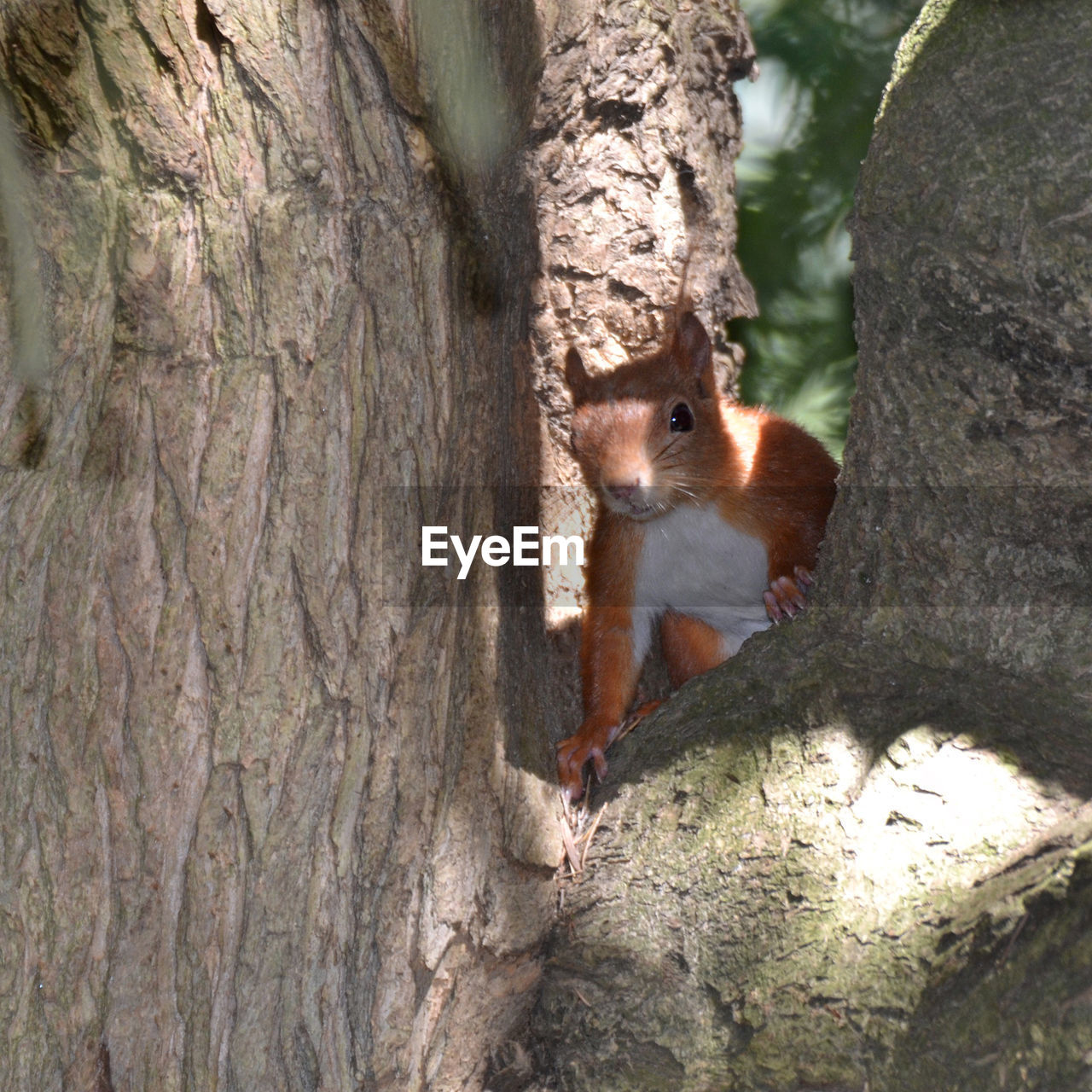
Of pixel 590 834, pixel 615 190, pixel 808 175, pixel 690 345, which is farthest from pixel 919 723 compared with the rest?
pixel 808 175

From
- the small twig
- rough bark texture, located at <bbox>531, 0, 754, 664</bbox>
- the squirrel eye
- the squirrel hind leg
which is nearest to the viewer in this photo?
the small twig

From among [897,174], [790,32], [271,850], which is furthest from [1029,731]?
[790,32]

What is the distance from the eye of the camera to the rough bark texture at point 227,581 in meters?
A: 1.41

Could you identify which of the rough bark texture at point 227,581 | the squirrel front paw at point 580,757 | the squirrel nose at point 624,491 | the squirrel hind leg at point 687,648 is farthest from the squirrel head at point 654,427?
the rough bark texture at point 227,581

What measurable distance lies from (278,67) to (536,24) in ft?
2.43

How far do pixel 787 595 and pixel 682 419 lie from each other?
1.45 feet

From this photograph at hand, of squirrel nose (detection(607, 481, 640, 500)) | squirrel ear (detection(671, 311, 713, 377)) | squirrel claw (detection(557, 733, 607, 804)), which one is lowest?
squirrel claw (detection(557, 733, 607, 804))

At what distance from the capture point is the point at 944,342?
1.50 m

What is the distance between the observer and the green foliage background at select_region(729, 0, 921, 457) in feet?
8.17

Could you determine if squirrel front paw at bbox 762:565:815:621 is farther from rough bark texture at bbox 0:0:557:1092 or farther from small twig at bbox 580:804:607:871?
rough bark texture at bbox 0:0:557:1092

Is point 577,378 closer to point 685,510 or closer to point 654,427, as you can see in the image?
point 654,427

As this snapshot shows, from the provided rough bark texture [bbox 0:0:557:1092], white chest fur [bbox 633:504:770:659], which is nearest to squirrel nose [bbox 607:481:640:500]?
white chest fur [bbox 633:504:770:659]

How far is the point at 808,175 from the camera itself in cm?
257

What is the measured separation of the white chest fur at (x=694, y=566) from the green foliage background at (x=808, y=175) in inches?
20.7
